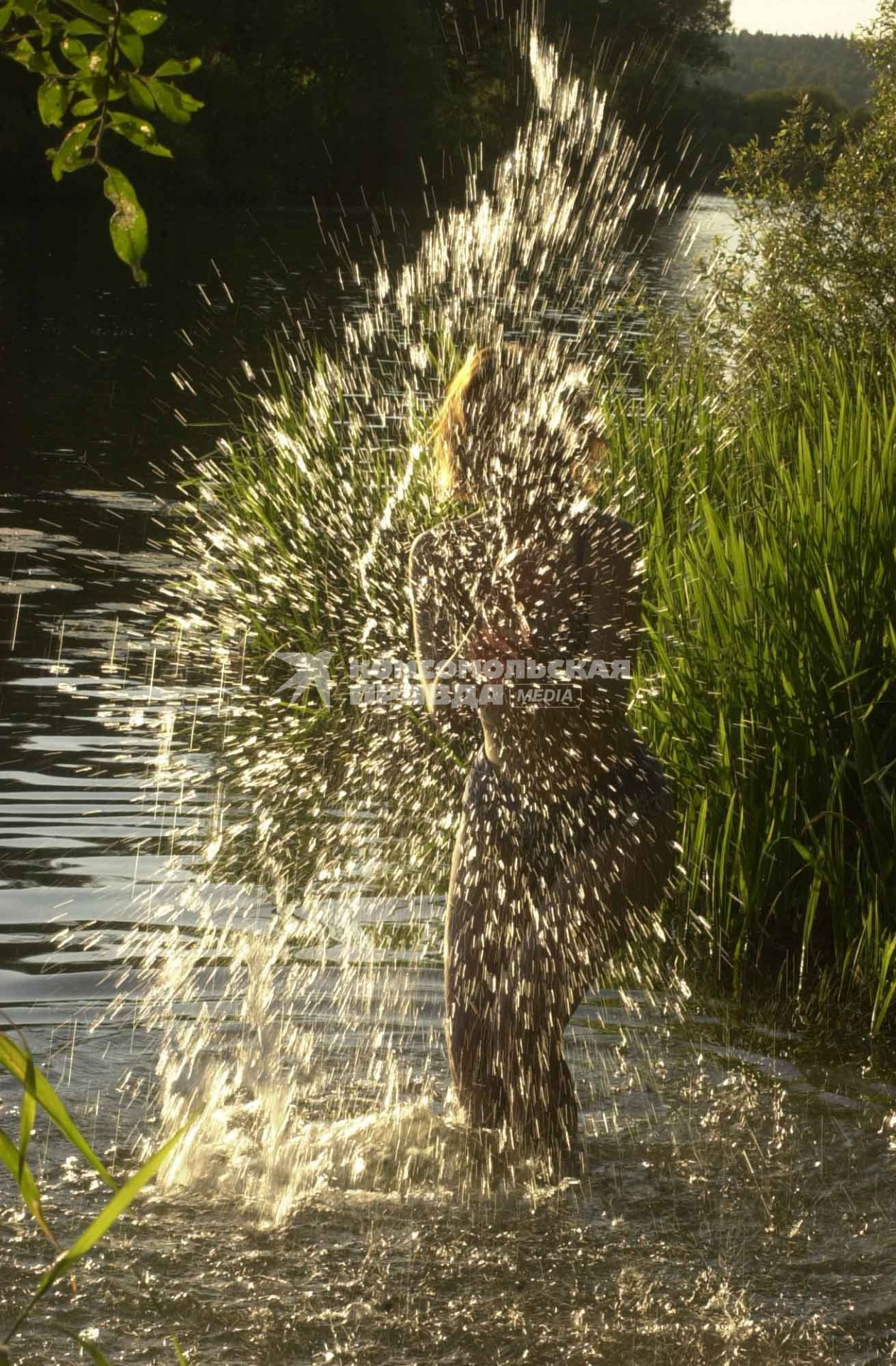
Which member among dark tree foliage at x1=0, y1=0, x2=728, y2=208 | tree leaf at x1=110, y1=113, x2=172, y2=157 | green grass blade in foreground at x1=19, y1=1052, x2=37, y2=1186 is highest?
dark tree foliage at x1=0, y1=0, x2=728, y2=208

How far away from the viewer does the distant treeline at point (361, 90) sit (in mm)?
52406

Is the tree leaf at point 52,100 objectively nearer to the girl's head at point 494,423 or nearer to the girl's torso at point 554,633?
the girl's torso at point 554,633

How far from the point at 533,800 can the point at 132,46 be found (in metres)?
2.80

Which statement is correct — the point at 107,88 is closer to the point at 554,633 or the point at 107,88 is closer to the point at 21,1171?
the point at 21,1171

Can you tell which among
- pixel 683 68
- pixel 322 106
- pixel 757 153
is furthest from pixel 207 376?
pixel 683 68

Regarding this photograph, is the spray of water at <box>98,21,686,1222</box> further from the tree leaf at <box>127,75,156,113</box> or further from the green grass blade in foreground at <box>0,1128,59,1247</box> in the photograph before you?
the green grass blade in foreground at <box>0,1128,59,1247</box>

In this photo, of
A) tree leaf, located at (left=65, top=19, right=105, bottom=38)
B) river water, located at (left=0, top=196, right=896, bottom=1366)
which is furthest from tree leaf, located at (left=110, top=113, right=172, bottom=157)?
river water, located at (left=0, top=196, right=896, bottom=1366)

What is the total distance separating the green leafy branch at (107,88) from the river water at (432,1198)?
2.04m

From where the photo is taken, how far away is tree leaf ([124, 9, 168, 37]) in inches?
81.4

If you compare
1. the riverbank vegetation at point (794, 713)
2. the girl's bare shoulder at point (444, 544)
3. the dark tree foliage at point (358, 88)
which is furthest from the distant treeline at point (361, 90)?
the girl's bare shoulder at point (444, 544)

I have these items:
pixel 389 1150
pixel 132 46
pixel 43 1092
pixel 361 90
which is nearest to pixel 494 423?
pixel 389 1150

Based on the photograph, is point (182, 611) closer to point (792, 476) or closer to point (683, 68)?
point (792, 476)

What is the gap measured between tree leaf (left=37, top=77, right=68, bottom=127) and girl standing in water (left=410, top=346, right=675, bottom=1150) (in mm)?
2349

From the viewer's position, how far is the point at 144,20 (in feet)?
6.86
